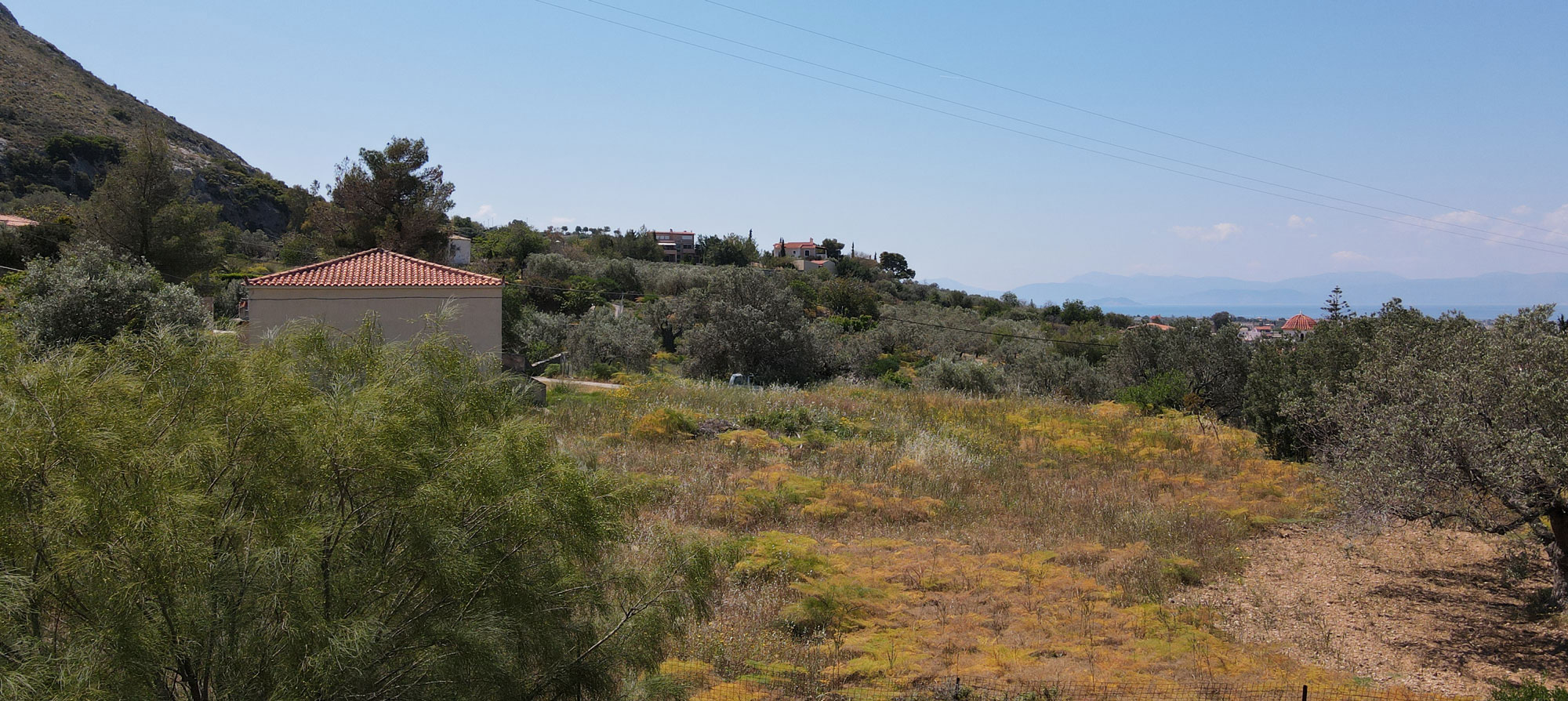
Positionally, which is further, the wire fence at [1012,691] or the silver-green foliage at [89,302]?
the silver-green foliage at [89,302]

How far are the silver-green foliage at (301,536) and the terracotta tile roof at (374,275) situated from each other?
53.2ft

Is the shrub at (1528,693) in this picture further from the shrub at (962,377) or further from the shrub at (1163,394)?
the shrub at (962,377)

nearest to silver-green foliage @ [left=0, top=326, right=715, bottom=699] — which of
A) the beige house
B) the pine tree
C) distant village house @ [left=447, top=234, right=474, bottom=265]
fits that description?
the beige house

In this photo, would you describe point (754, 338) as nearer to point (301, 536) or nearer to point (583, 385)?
point (583, 385)

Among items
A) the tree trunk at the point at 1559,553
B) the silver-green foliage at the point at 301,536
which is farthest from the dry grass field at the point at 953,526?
the tree trunk at the point at 1559,553

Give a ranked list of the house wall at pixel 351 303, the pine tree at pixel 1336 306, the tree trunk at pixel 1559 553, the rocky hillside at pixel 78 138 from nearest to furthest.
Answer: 1. the tree trunk at pixel 1559 553
2. the pine tree at pixel 1336 306
3. the house wall at pixel 351 303
4. the rocky hillside at pixel 78 138

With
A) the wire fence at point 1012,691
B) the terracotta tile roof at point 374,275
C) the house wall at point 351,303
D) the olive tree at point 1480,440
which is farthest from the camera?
the terracotta tile roof at point 374,275

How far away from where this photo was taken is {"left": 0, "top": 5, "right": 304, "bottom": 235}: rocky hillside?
5134cm

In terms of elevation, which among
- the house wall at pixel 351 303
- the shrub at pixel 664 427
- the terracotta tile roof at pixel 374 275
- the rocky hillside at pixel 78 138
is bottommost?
the shrub at pixel 664 427

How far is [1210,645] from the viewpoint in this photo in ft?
20.8

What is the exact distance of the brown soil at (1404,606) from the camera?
20.1 ft

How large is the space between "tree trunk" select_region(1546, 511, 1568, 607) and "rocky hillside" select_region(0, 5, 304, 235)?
183 ft

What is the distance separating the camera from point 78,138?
2090 inches

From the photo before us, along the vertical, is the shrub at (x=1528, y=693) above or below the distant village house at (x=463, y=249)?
below
